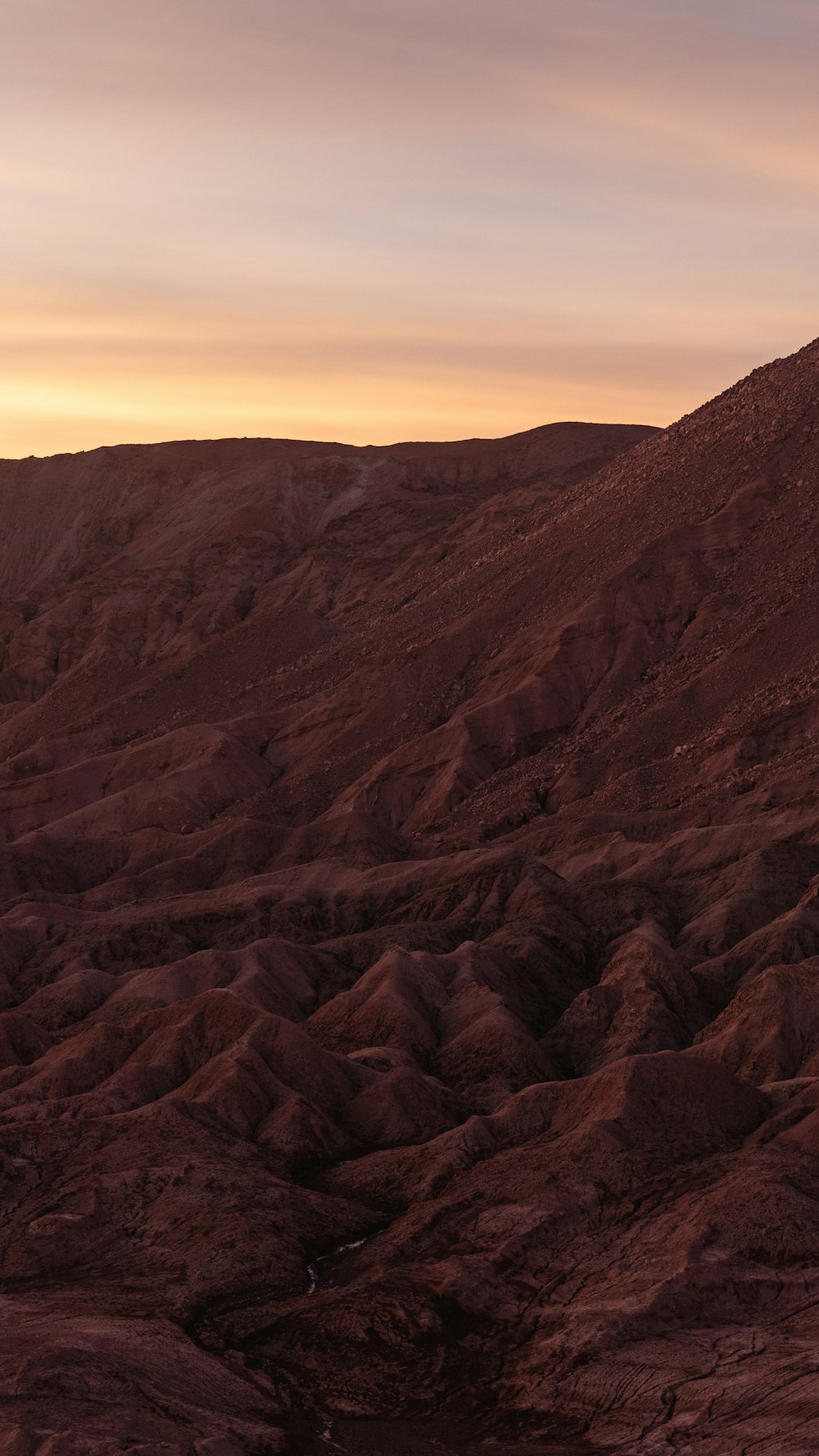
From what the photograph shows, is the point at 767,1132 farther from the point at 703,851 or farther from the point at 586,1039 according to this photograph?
the point at 703,851

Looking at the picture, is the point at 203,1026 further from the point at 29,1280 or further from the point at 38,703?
the point at 38,703

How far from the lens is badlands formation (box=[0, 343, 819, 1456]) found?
3841 cm

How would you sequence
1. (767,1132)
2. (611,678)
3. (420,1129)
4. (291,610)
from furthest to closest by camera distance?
(291,610) → (611,678) → (420,1129) → (767,1132)

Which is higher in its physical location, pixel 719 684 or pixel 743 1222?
pixel 719 684

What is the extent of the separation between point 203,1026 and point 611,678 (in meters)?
39.5

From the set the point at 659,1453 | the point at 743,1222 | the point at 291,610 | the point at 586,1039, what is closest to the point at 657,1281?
the point at 743,1222

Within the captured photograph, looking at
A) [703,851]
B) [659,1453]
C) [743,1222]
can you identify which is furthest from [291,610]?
[659,1453]

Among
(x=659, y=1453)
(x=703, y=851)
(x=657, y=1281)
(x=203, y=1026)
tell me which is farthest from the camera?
(x=703, y=851)

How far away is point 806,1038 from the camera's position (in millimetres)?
54750

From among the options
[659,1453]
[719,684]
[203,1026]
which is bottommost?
[659,1453]

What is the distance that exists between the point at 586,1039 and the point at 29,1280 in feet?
66.0

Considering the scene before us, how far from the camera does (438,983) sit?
207ft

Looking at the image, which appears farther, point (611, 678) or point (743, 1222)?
point (611, 678)

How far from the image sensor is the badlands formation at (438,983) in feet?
126
